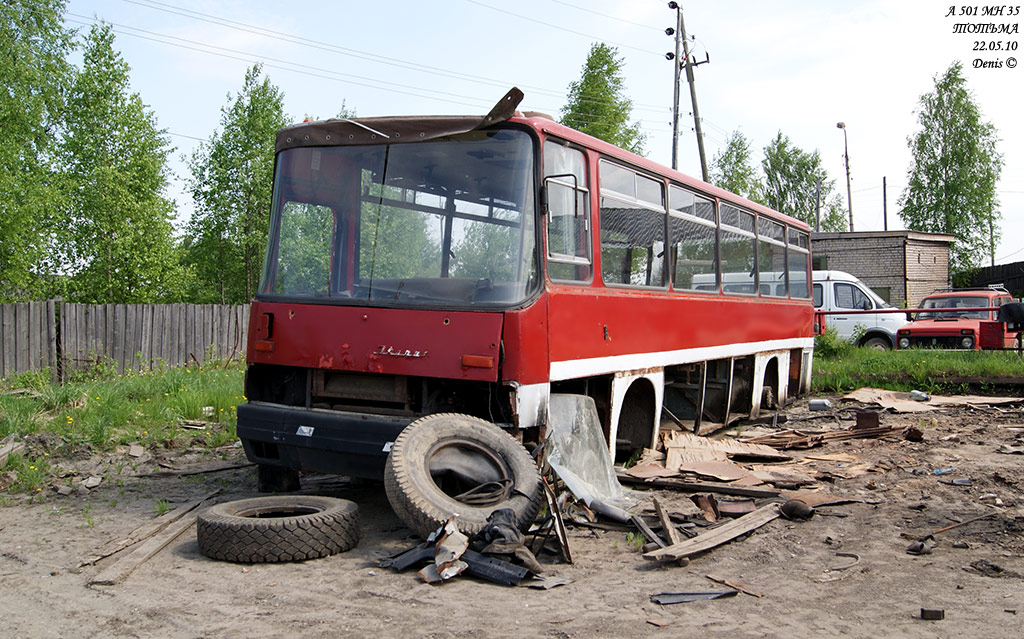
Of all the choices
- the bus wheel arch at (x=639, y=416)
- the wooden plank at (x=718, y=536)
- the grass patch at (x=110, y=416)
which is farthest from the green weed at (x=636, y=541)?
the grass patch at (x=110, y=416)

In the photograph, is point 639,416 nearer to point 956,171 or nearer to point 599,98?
point 599,98

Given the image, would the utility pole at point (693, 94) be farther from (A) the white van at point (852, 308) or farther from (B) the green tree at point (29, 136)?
(B) the green tree at point (29, 136)

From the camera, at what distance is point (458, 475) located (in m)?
5.42

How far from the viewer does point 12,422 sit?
8695 mm

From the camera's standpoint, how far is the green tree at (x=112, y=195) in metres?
23.8

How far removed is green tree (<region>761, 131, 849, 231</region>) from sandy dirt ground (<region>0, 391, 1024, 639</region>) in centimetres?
6410

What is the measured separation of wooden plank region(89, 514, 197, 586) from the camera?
4504 millimetres

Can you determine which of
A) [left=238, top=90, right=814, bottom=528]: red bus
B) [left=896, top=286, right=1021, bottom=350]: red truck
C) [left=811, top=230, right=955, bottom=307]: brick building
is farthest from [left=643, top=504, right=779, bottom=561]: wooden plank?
[left=811, top=230, right=955, bottom=307]: brick building

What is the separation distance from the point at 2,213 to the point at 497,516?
58.5ft

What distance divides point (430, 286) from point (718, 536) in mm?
2531

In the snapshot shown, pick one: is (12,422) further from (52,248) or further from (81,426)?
(52,248)

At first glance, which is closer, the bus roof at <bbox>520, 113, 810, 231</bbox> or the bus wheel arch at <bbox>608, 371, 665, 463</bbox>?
the bus roof at <bbox>520, 113, 810, 231</bbox>

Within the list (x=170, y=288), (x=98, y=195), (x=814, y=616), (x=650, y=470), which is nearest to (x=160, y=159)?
(x=98, y=195)

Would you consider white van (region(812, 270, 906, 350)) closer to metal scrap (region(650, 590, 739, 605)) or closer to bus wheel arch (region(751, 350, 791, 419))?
bus wheel arch (region(751, 350, 791, 419))
